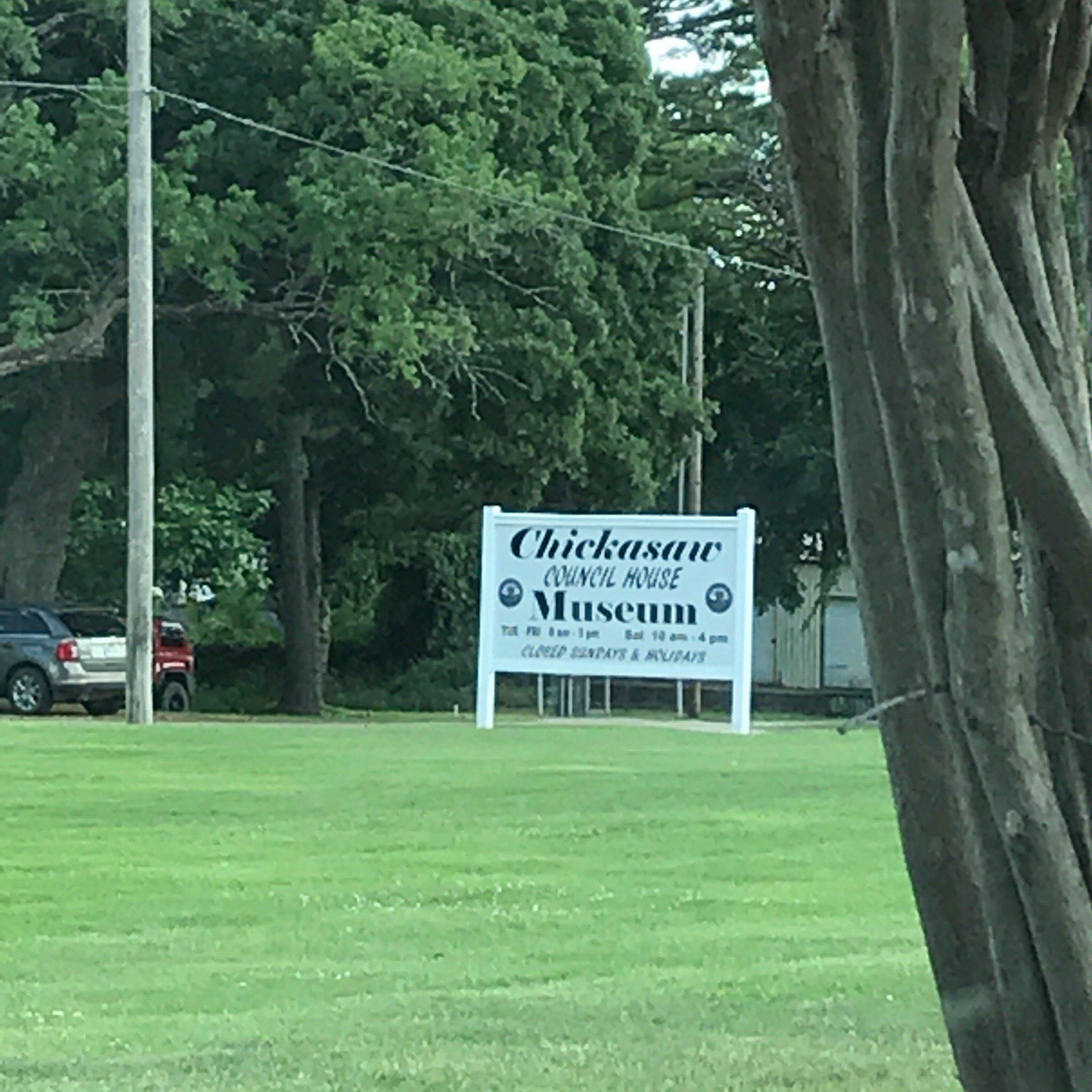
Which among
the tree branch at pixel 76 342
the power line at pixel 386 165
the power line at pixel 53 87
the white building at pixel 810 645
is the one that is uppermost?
the power line at pixel 53 87

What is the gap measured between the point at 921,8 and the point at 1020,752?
1.20 m

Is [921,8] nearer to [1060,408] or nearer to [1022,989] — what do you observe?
[1060,408]

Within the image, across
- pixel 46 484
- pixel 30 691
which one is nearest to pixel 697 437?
pixel 46 484

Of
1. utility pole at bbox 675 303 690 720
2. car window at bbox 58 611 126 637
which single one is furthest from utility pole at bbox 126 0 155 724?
utility pole at bbox 675 303 690 720

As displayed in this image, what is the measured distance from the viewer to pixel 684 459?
4197 centimetres

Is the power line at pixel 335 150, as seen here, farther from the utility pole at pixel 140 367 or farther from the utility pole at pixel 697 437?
the utility pole at pixel 697 437

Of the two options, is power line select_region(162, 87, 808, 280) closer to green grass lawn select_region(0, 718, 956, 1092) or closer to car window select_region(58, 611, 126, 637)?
car window select_region(58, 611, 126, 637)

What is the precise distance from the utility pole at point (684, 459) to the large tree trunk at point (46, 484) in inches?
371

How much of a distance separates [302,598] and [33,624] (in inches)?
415

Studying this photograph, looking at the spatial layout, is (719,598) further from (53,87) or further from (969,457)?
(969,457)

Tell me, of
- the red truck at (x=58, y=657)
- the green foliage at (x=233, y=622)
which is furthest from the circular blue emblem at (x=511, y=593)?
the green foliage at (x=233, y=622)

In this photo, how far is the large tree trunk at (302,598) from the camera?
150 feet

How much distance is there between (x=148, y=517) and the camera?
29016 mm

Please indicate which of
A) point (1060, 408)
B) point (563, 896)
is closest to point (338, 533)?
point (563, 896)
